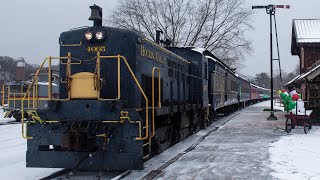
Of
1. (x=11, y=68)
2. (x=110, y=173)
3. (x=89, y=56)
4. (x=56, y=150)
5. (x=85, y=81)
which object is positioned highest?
(x=11, y=68)

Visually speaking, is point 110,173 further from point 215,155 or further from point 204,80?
point 204,80

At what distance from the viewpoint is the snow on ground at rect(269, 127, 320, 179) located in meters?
8.21

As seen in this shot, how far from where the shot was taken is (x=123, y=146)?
26.1 feet

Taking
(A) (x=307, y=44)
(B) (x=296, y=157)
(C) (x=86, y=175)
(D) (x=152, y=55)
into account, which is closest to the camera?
(C) (x=86, y=175)

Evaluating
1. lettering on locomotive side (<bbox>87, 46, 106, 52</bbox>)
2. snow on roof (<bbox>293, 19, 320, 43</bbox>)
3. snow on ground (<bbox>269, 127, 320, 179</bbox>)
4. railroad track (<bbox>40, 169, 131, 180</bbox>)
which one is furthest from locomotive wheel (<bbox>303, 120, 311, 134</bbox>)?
snow on roof (<bbox>293, 19, 320, 43</bbox>)

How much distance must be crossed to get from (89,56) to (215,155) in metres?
4.29

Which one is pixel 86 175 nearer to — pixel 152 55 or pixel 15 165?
pixel 15 165

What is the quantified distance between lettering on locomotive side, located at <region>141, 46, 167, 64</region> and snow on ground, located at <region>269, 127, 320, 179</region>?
12.6 ft

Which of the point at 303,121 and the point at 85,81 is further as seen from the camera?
the point at 303,121

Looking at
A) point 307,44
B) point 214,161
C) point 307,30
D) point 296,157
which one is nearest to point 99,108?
point 214,161

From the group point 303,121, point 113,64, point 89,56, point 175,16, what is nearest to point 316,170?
point 113,64

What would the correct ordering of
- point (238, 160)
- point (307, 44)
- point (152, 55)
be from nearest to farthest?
point (238, 160)
point (152, 55)
point (307, 44)

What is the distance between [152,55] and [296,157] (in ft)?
14.8

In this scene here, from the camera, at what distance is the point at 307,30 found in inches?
1161
